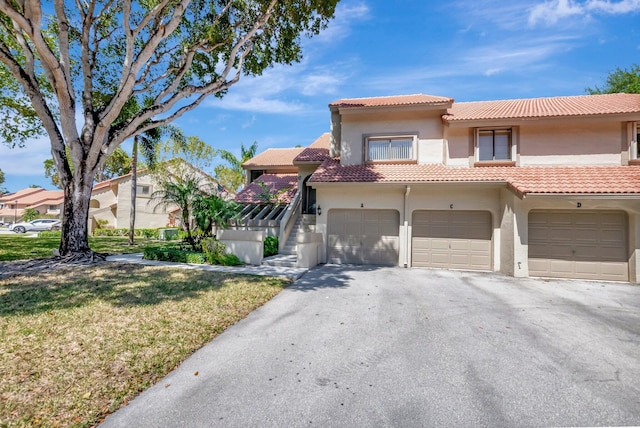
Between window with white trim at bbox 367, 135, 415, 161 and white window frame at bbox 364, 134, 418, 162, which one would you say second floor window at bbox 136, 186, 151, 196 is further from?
window with white trim at bbox 367, 135, 415, 161

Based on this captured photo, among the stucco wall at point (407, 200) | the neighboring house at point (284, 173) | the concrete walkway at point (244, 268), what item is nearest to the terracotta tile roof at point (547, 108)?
the stucco wall at point (407, 200)

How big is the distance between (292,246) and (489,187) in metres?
9.83

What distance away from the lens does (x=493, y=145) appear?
43.6ft

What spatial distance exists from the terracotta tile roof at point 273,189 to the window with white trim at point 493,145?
11.1 m

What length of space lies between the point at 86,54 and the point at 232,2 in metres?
6.76

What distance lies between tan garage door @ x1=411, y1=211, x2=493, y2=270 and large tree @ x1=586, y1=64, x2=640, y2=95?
23.9 m

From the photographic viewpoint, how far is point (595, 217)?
35.6ft

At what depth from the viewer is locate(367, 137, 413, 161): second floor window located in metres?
14.4

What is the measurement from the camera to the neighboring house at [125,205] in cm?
3112

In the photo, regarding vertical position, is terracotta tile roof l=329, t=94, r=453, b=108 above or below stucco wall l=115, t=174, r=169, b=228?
above

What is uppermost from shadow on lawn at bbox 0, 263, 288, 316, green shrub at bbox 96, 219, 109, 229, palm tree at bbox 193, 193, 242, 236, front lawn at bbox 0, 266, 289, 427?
palm tree at bbox 193, 193, 242, 236

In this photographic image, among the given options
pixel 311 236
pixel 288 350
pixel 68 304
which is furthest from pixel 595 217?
pixel 68 304

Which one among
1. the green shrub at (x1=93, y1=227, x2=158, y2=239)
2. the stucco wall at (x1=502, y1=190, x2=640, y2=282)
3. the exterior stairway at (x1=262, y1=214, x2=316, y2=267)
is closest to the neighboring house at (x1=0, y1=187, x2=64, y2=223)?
the green shrub at (x1=93, y1=227, x2=158, y2=239)

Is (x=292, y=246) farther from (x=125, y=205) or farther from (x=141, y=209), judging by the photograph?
(x=125, y=205)
